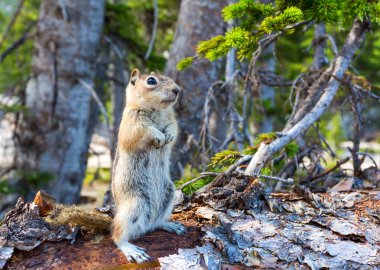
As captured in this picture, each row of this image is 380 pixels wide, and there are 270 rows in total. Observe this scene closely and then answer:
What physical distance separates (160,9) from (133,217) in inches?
273

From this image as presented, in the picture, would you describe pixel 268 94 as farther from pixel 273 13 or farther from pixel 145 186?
pixel 145 186

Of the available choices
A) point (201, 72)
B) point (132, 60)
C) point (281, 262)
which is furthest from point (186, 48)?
point (281, 262)

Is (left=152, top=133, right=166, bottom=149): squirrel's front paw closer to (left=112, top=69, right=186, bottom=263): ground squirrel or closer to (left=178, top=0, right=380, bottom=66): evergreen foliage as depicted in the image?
(left=112, top=69, right=186, bottom=263): ground squirrel

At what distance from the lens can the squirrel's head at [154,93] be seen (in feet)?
12.0

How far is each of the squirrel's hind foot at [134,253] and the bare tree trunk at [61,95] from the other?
380 cm

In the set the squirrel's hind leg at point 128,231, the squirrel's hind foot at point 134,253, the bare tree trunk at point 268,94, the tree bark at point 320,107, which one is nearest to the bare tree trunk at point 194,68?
the tree bark at point 320,107

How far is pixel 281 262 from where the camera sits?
8.95 feet

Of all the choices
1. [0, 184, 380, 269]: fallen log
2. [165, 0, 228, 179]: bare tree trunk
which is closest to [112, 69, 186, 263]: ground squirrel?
[0, 184, 380, 269]: fallen log

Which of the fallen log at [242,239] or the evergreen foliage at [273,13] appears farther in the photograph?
the evergreen foliage at [273,13]

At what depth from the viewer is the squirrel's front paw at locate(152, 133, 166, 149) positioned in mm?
3408

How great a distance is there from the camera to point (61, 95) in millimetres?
6578

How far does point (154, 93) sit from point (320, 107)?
142 cm

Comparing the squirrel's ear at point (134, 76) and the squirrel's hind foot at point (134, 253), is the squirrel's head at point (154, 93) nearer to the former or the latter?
the squirrel's ear at point (134, 76)

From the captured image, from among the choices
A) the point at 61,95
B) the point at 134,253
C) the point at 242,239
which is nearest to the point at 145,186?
the point at 134,253
